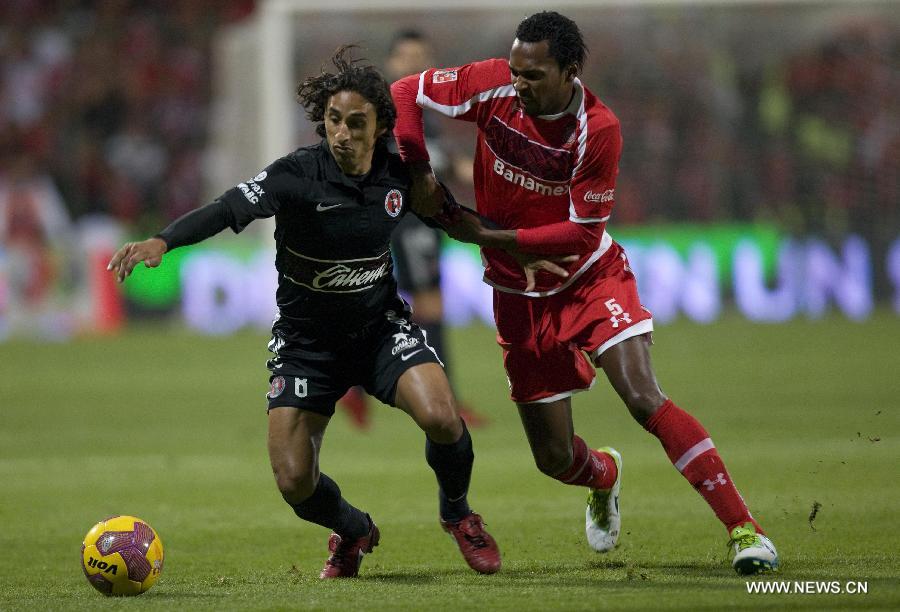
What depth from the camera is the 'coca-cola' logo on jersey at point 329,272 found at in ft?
18.7

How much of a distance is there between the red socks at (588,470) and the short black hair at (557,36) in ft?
5.64

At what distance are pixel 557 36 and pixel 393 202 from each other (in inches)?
38.2

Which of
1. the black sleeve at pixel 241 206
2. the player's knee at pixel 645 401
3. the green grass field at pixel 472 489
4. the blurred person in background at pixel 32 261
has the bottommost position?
the blurred person in background at pixel 32 261

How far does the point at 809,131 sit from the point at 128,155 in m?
11.0

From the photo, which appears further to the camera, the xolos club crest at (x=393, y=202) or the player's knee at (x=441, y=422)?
the xolos club crest at (x=393, y=202)

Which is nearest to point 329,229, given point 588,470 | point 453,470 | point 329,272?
point 329,272

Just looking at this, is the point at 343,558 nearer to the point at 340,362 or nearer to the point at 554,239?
the point at 340,362

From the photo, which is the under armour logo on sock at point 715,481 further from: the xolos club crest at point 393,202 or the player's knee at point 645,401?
the xolos club crest at point 393,202

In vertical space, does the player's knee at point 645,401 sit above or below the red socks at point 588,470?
above

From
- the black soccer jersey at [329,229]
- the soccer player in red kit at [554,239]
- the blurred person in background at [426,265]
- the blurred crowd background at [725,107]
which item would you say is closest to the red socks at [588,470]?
the soccer player in red kit at [554,239]

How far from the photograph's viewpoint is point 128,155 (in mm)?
22734

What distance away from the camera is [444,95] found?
6.04 meters

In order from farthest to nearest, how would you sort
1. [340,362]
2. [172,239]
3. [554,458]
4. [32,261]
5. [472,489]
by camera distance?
1. [32,261]
2. [472,489]
3. [554,458]
4. [340,362]
5. [172,239]

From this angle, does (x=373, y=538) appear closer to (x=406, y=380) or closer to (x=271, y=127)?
(x=406, y=380)
